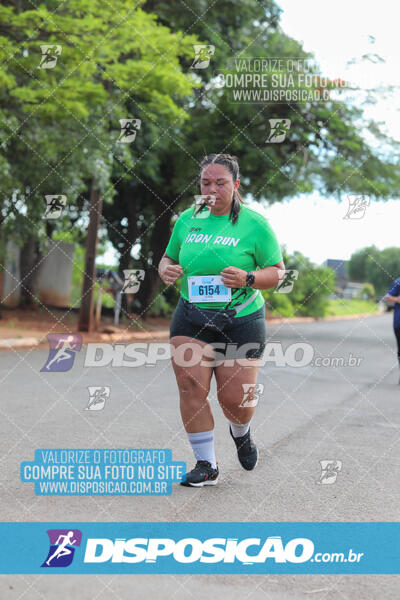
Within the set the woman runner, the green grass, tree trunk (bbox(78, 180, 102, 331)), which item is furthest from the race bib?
the green grass

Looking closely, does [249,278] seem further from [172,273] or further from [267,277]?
[172,273]

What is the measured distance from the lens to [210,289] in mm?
4293

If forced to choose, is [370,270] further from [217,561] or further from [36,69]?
[217,561]

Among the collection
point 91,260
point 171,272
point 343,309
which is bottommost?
point 343,309

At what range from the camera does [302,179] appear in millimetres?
19406

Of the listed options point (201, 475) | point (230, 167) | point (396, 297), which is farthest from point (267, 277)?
point (396, 297)

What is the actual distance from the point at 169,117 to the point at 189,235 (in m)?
13.0

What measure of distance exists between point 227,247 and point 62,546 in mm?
1889

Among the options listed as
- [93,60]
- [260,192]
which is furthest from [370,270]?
[93,60]

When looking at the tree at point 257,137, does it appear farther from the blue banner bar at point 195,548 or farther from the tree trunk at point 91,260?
the blue banner bar at point 195,548

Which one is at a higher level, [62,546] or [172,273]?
[172,273]

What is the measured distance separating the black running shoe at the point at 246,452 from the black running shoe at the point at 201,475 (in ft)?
1.11

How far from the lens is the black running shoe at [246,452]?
485 centimetres

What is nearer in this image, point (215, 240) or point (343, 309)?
point (215, 240)
